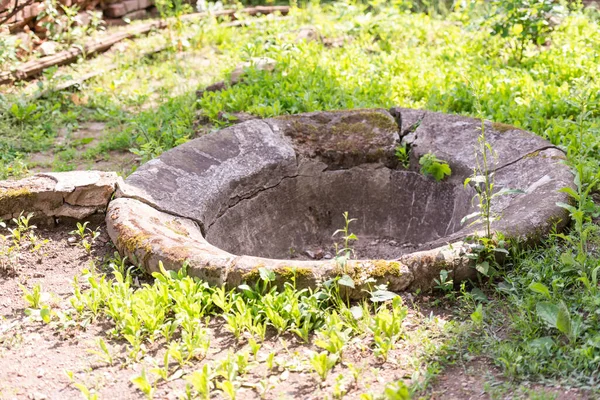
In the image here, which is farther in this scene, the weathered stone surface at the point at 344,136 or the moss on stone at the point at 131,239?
the weathered stone surface at the point at 344,136

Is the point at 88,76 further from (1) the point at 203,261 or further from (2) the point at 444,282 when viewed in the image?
(2) the point at 444,282

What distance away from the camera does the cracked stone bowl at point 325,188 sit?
3.66m

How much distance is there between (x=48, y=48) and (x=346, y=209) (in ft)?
13.8

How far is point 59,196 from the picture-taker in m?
3.96

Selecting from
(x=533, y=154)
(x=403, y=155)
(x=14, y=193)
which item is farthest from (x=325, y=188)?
(x=14, y=193)

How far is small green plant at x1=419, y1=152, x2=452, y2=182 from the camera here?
418 cm

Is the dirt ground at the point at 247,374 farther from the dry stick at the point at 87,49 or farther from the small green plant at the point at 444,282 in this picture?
the dry stick at the point at 87,49

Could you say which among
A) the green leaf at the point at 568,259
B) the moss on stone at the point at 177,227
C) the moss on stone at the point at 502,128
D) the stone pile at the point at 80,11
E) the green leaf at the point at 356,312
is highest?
the stone pile at the point at 80,11

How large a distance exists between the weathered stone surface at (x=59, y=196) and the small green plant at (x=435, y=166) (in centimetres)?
180

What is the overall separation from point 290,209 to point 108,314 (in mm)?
1524

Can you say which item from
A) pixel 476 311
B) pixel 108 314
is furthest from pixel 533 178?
pixel 108 314

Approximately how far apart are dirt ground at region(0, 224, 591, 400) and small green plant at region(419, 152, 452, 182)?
1.22 m

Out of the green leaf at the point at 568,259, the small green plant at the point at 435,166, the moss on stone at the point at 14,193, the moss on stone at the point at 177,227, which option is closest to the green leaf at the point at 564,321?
the green leaf at the point at 568,259

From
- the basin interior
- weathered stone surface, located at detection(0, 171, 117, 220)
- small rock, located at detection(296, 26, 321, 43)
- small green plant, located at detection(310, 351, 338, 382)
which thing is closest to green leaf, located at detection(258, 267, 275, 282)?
small green plant, located at detection(310, 351, 338, 382)
